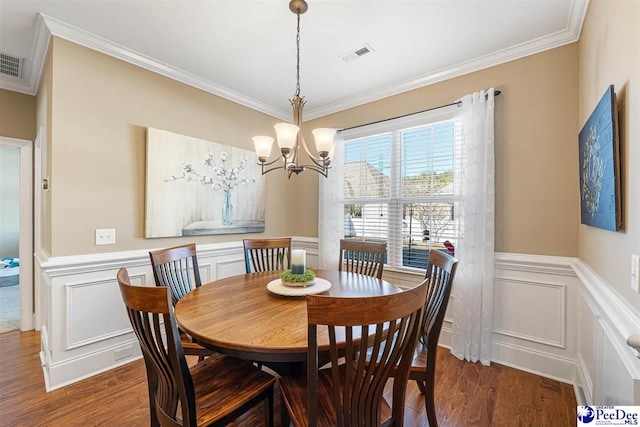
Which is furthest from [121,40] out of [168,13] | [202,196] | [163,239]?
[163,239]

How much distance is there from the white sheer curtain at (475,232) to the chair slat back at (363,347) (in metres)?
1.65

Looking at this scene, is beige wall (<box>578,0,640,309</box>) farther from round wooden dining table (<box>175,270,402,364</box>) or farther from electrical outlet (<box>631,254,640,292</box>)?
round wooden dining table (<box>175,270,402,364</box>)

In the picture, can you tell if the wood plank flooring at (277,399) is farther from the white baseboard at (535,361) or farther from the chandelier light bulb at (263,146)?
the chandelier light bulb at (263,146)

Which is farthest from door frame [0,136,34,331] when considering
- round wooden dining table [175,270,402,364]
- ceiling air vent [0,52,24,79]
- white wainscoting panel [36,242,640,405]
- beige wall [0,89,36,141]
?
round wooden dining table [175,270,402,364]

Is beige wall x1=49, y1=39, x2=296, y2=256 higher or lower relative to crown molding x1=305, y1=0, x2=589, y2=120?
lower

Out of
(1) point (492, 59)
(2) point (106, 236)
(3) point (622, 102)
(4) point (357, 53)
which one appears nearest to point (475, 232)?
(3) point (622, 102)

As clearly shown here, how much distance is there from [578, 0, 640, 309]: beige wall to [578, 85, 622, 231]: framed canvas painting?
28 millimetres

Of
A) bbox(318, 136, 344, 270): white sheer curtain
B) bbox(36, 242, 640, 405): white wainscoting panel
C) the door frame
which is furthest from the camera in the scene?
bbox(318, 136, 344, 270): white sheer curtain

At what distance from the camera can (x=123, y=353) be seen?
2.39 metres

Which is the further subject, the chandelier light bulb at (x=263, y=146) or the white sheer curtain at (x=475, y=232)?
the white sheer curtain at (x=475, y=232)

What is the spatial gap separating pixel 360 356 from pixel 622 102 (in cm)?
152

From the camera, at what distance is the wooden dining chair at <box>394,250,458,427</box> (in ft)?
4.85

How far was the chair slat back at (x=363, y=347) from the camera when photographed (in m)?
0.91

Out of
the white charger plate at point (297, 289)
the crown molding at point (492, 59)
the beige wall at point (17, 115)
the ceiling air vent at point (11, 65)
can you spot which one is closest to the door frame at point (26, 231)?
the beige wall at point (17, 115)
